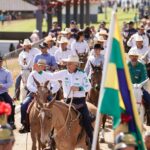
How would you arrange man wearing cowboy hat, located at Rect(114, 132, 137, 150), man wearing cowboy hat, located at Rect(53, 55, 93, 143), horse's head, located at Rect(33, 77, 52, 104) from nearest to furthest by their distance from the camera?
man wearing cowboy hat, located at Rect(114, 132, 137, 150), horse's head, located at Rect(33, 77, 52, 104), man wearing cowboy hat, located at Rect(53, 55, 93, 143)

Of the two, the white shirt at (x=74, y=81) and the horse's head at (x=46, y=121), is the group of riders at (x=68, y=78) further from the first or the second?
the horse's head at (x=46, y=121)

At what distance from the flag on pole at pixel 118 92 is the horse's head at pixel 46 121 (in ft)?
13.0

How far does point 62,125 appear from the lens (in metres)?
12.2

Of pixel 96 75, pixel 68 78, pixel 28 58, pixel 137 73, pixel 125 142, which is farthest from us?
pixel 28 58

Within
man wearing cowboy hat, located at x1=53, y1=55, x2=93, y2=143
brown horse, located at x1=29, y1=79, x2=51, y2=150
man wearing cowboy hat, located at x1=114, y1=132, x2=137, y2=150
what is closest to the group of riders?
man wearing cowboy hat, located at x1=53, y1=55, x2=93, y2=143

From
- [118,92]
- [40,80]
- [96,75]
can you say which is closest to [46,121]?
[40,80]

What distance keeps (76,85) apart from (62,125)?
Result: 34.7 inches

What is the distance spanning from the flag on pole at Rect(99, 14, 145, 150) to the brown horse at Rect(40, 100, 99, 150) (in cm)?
400

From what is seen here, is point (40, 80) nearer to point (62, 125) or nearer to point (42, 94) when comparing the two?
point (42, 94)

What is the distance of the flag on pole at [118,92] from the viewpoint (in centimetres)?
757

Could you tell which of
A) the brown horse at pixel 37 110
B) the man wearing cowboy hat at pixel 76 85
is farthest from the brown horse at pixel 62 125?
the brown horse at pixel 37 110

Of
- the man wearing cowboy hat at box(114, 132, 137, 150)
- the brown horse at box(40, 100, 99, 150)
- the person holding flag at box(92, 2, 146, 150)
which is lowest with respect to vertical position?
the brown horse at box(40, 100, 99, 150)

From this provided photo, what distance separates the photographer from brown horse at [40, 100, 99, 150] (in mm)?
11625

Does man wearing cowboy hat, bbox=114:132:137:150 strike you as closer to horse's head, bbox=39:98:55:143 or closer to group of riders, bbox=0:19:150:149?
horse's head, bbox=39:98:55:143
